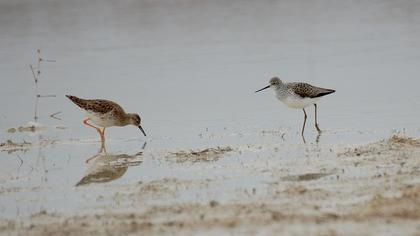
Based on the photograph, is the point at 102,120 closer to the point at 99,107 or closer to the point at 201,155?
the point at 99,107

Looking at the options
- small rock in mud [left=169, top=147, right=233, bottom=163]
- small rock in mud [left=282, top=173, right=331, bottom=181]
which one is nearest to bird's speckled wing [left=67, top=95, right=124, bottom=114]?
small rock in mud [left=169, top=147, right=233, bottom=163]

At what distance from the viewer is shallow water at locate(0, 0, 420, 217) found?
33.6ft

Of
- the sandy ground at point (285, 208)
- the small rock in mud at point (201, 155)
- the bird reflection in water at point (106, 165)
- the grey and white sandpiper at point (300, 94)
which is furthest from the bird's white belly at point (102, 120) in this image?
the sandy ground at point (285, 208)

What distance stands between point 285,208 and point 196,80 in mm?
8955

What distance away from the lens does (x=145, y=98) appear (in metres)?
15.5

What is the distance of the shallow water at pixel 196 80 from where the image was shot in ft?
33.6

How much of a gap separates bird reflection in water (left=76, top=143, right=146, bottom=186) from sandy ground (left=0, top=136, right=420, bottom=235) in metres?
0.74

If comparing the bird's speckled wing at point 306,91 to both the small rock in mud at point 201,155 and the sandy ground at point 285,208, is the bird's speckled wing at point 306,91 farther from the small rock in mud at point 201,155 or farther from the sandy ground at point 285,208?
the sandy ground at point 285,208

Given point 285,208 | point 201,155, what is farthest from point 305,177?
point 201,155

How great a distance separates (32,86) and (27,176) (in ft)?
22.4

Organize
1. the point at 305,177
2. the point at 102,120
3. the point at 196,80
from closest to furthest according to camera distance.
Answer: the point at 305,177 < the point at 102,120 < the point at 196,80

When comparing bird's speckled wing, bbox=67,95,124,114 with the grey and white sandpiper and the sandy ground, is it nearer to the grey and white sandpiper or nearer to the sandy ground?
the grey and white sandpiper

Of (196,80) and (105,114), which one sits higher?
(196,80)

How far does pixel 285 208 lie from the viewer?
770cm
